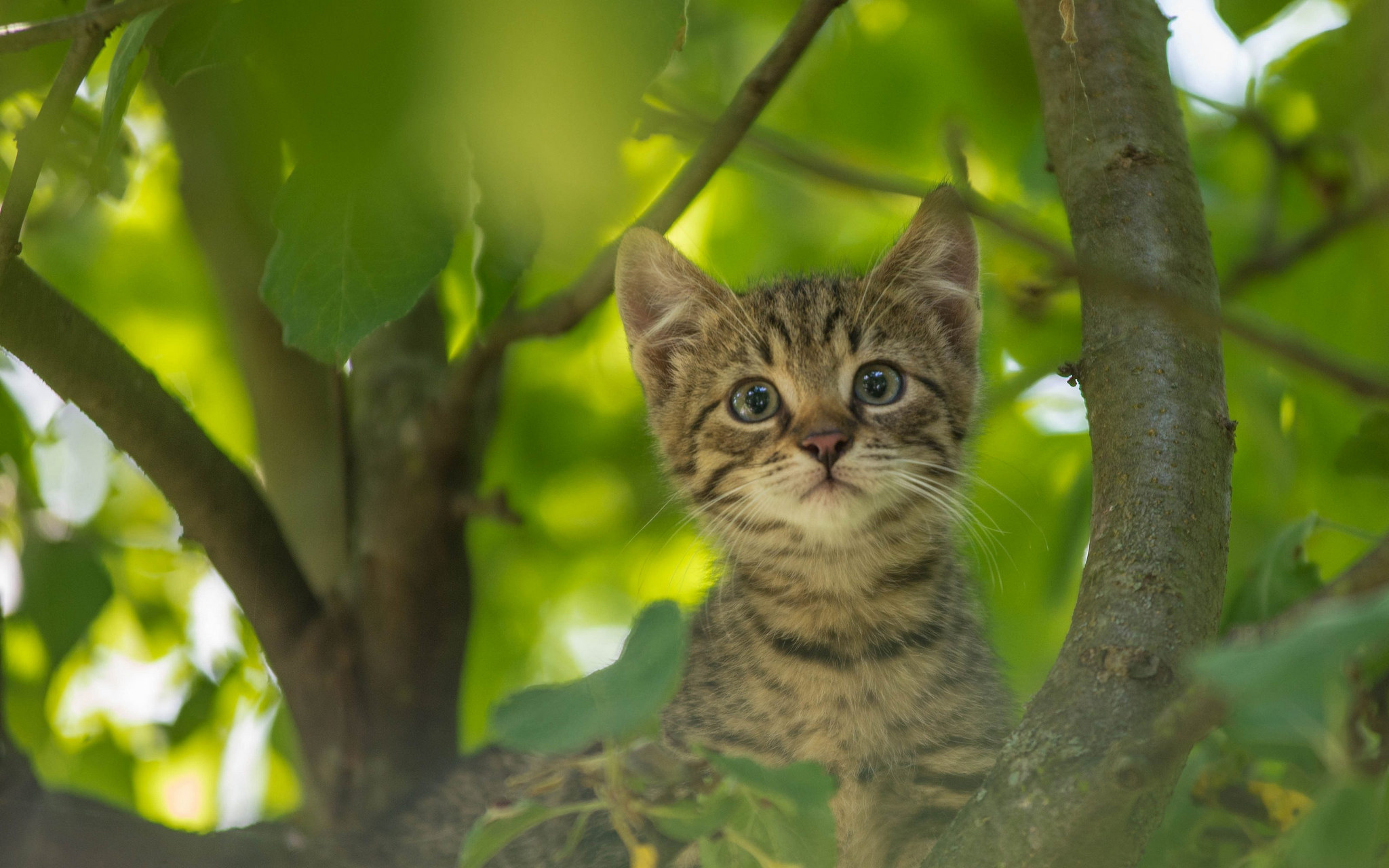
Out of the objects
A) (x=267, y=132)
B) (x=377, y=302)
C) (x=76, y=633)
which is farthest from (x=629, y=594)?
(x=267, y=132)

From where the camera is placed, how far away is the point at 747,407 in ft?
10.6

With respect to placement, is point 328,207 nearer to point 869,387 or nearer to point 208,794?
point 869,387

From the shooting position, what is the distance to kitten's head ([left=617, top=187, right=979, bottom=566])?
2.89 meters

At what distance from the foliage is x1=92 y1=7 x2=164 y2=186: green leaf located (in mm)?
973

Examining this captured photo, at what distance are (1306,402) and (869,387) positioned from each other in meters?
1.15

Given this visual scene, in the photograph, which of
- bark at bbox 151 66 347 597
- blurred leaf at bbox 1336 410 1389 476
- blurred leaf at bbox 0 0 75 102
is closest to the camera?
blurred leaf at bbox 0 0 75 102

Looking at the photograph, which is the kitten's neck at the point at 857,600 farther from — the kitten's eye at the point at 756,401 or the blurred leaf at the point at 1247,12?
the blurred leaf at the point at 1247,12

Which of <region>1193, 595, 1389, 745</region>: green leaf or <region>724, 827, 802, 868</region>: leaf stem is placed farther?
<region>724, 827, 802, 868</region>: leaf stem

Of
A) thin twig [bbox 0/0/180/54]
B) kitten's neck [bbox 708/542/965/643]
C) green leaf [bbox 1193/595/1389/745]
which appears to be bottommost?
green leaf [bbox 1193/595/1389/745]

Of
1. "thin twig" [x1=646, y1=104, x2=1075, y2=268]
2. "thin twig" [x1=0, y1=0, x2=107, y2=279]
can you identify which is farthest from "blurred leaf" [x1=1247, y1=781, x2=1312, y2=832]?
"thin twig" [x1=0, y1=0, x2=107, y2=279]

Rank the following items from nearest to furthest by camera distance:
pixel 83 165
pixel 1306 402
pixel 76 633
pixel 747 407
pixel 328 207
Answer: pixel 328 207 → pixel 83 165 → pixel 76 633 → pixel 1306 402 → pixel 747 407

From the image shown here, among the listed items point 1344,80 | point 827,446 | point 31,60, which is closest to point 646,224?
point 827,446

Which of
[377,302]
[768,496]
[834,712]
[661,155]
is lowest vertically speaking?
[834,712]

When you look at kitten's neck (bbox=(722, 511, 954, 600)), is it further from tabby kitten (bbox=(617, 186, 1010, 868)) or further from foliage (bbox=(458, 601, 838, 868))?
foliage (bbox=(458, 601, 838, 868))
